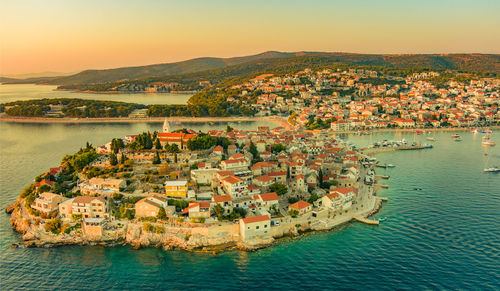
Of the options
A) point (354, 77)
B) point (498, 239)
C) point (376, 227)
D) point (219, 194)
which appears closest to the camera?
point (498, 239)

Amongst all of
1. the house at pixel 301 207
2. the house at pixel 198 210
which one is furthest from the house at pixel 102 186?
the house at pixel 301 207

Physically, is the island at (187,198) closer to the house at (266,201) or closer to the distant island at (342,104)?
the house at (266,201)

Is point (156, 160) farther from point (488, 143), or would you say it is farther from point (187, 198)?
point (488, 143)

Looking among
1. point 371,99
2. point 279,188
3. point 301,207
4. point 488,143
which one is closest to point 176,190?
point 279,188

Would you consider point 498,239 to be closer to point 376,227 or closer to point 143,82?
point 376,227

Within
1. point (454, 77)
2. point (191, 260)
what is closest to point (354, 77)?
point (454, 77)
